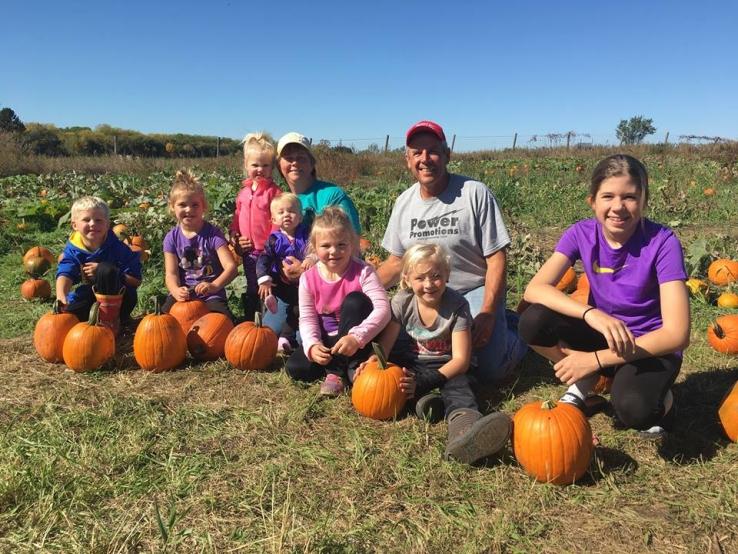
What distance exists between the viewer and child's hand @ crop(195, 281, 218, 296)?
412cm

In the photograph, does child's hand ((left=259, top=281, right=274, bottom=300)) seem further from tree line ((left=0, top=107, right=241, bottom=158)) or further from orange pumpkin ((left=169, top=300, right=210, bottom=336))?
tree line ((left=0, top=107, right=241, bottom=158))

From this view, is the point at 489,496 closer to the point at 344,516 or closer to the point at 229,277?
the point at 344,516

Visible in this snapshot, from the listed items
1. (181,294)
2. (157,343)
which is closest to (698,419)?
(157,343)

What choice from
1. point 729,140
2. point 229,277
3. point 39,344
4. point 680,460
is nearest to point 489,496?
point 680,460

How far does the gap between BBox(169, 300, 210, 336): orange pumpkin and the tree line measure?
30.4 meters

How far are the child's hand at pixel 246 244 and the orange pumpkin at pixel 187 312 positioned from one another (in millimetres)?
590

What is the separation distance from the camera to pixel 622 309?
9.09ft

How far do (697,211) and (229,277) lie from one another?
8229 mm

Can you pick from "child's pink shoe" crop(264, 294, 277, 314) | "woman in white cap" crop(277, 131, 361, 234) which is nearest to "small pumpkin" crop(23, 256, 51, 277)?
"woman in white cap" crop(277, 131, 361, 234)

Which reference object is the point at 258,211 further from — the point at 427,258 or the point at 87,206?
the point at 427,258

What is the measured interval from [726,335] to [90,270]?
4411mm

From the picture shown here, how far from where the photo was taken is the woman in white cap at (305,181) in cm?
420

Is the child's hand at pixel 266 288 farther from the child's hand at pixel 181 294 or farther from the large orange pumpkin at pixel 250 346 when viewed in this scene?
the child's hand at pixel 181 294

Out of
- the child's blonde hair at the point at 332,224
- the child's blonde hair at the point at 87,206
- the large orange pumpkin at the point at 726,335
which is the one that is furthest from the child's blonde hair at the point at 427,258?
the child's blonde hair at the point at 87,206
